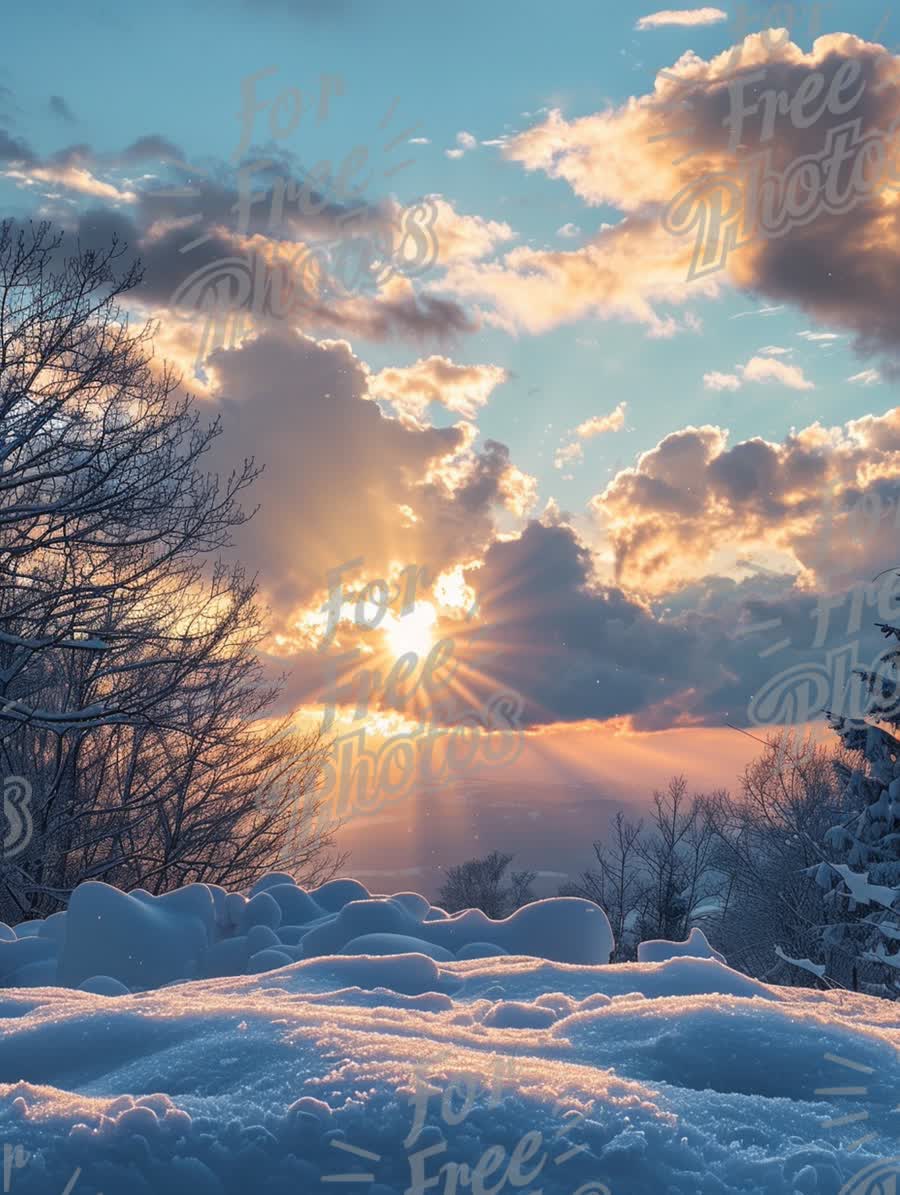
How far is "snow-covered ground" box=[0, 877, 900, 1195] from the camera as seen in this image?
7.42 ft

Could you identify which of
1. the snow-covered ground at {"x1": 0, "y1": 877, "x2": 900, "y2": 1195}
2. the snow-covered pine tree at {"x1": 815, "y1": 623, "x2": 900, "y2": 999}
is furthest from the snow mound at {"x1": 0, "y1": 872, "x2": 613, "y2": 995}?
the snow-covered pine tree at {"x1": 815, "y1": 623, "x2": 900, "y2": 999}

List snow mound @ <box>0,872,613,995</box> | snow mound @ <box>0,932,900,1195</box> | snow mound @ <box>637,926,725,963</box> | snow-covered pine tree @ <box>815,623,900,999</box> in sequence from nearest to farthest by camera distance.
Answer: snow mound @ <box>0,932,900,1195</box>
snow mound @ <box>637,926,725,963</box>
snow mound @ <box>0,872,613,995</box>
snow-covered pine tree @ <box>815,623,900,999</box>

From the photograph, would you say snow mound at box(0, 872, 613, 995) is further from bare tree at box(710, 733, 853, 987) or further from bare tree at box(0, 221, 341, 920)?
bare tree at box(710, 733, 853, 987)

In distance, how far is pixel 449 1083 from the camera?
8.37 ft

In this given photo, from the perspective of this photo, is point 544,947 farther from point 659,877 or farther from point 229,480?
point 659,877

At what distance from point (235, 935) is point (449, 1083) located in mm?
4268

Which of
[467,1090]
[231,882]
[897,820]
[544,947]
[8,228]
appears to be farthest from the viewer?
[231,882]

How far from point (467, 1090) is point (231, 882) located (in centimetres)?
1788

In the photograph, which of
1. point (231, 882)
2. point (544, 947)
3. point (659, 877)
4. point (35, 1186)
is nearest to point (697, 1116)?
point (35, 1186)

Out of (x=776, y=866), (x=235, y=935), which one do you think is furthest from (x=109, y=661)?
(x=776, y=866)

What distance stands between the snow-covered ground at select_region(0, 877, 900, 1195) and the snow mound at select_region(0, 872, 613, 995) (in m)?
0.70

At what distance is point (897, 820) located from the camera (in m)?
16.8

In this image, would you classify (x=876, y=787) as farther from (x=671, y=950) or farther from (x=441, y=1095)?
(x=441, y=1095)

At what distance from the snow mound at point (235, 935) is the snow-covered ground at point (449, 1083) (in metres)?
0.70
